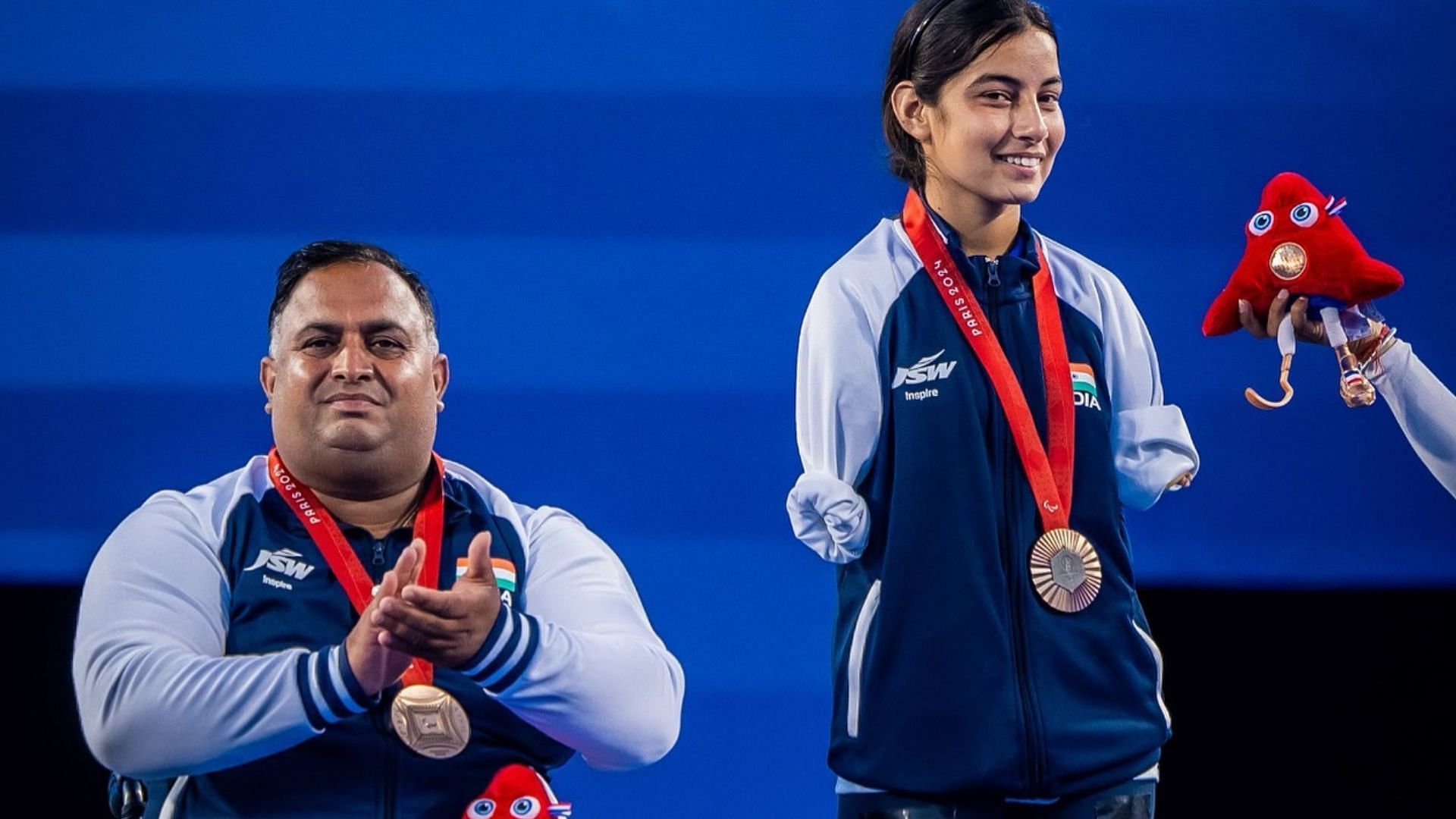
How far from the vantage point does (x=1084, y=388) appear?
7.36 feet

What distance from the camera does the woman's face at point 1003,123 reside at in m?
2.28

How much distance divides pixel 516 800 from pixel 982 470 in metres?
0.74

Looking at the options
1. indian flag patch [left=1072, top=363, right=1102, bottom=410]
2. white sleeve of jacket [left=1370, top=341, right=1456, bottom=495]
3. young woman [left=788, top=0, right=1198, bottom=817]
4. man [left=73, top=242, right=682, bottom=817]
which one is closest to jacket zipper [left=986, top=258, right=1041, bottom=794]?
young woman [left=788, top=0, right=1198, bottom=817]

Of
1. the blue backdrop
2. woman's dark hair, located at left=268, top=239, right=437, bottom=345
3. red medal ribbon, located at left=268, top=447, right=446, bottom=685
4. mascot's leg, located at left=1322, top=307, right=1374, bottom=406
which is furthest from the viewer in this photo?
the blue backdrop

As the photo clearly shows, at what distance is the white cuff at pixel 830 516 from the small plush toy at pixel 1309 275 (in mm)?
562

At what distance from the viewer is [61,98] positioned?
3201 mm

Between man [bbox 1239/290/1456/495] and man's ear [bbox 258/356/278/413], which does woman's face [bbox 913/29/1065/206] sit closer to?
man [bbox 1239/290/1456/495]

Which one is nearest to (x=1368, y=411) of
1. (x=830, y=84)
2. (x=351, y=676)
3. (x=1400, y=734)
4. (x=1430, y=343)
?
(x=1430, y=343)

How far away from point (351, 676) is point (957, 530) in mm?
794

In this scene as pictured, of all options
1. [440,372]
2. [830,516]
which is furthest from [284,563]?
[830,516]

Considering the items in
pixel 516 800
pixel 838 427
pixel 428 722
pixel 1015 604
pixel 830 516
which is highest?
pixel 838 427

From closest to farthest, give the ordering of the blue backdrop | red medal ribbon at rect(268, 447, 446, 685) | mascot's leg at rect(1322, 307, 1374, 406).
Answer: red medal ribbon at rect(268, 447, 446, 685) → mascot's leg at rect(1322, 307, 1374, 406) → the blue backdrop

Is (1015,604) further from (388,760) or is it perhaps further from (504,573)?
(388,760)

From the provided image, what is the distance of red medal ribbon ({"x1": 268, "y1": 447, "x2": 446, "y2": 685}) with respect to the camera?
2082mm
